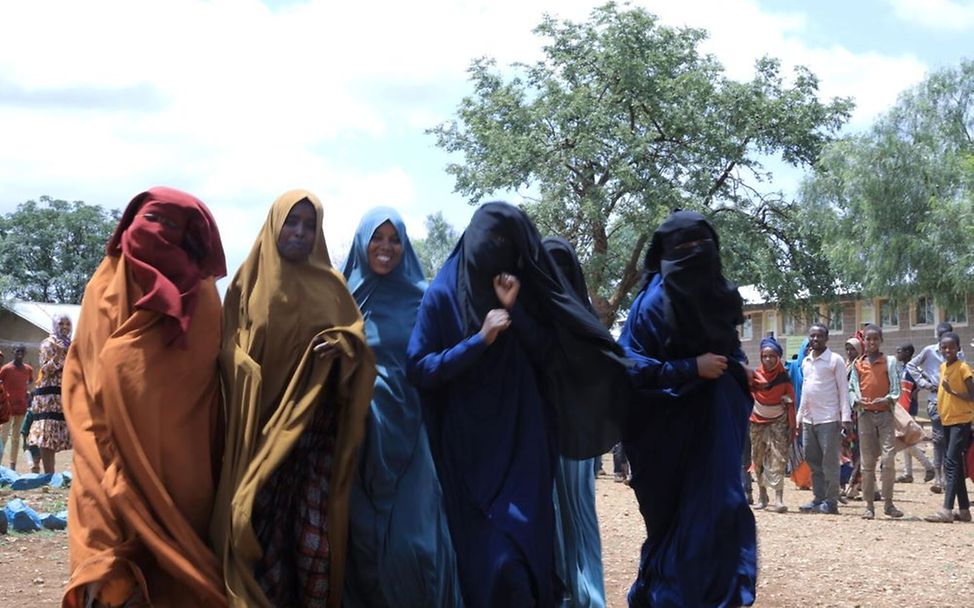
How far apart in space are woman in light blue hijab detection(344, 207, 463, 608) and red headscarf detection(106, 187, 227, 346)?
2.48 ft

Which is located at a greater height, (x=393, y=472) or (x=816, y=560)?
(x=393, y=472)

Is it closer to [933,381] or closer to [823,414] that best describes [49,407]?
[823,414]

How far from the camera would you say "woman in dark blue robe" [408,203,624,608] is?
→ 400 cm

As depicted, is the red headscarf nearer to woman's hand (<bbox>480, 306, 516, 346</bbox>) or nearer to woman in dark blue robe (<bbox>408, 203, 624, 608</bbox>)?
woman in dark blue robe (<bbox>408, 203, 624, 608</bbox>)

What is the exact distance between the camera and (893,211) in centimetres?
2944

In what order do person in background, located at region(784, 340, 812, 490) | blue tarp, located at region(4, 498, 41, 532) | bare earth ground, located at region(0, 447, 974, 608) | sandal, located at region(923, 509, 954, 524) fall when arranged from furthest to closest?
person in background, located at region(784, 340, 812, 490)
sandal, located at region(923, 509, 954, 524)
blue tarp, located at region(4, 498, 41, 532)
bare earth ground, located at region(0, 447, 974, 608)

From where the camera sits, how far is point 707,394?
463cm

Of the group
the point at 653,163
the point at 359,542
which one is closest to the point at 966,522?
the point at 359,542

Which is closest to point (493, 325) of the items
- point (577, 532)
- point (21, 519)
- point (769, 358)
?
point (577, 532)

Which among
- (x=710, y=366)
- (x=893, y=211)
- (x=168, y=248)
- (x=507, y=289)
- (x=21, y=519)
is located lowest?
(x=21, y=519)

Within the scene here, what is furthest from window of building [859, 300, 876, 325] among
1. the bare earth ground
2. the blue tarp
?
the blue tarp

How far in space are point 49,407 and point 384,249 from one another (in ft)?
27.2

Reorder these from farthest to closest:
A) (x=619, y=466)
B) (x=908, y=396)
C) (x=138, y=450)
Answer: (x=619, y=466)
(x=908, y=396)
(x=138, y=450)

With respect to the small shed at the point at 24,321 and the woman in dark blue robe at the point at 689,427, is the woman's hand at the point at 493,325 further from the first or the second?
the small shed at the point at 24,321
